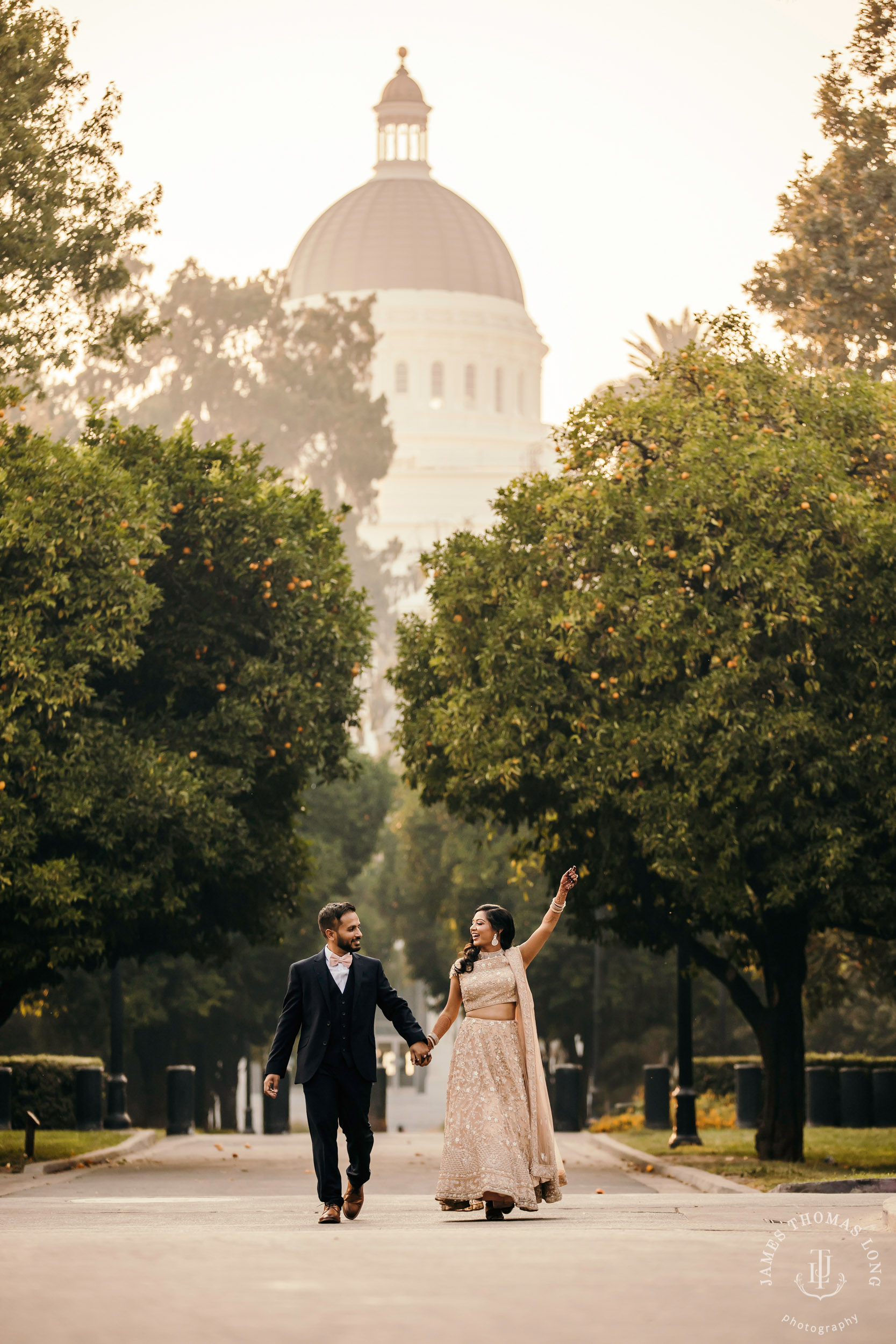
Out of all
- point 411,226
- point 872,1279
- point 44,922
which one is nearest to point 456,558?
point 44,922

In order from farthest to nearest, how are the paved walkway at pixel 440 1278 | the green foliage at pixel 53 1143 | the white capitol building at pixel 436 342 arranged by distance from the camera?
the white capitol building at pixel 436 342 < the green foliage at pixel 53 1143 < the paved walkway at pixel 440 1278

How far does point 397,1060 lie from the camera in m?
89.6

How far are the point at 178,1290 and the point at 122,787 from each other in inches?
556

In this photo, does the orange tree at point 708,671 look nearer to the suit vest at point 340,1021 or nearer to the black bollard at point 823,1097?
the suit vest at point 340,1021

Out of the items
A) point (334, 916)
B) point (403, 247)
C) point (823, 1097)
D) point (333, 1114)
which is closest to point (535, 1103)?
point (333, 1114)

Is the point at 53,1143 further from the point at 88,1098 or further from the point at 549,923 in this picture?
the point at 549,923

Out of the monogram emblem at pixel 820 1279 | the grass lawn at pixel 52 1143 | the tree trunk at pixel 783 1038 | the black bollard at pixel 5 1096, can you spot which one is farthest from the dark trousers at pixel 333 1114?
the black bollard at pixel 5 1096

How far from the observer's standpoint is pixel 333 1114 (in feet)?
35.1

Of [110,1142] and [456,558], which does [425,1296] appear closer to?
[456,558]

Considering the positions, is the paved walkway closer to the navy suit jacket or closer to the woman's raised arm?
the navy suit jacket

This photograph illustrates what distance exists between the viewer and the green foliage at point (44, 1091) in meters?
29.7

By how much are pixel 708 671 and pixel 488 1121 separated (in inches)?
410

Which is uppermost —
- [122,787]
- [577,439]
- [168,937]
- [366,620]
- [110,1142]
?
[577,439]

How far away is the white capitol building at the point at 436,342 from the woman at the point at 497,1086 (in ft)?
388
